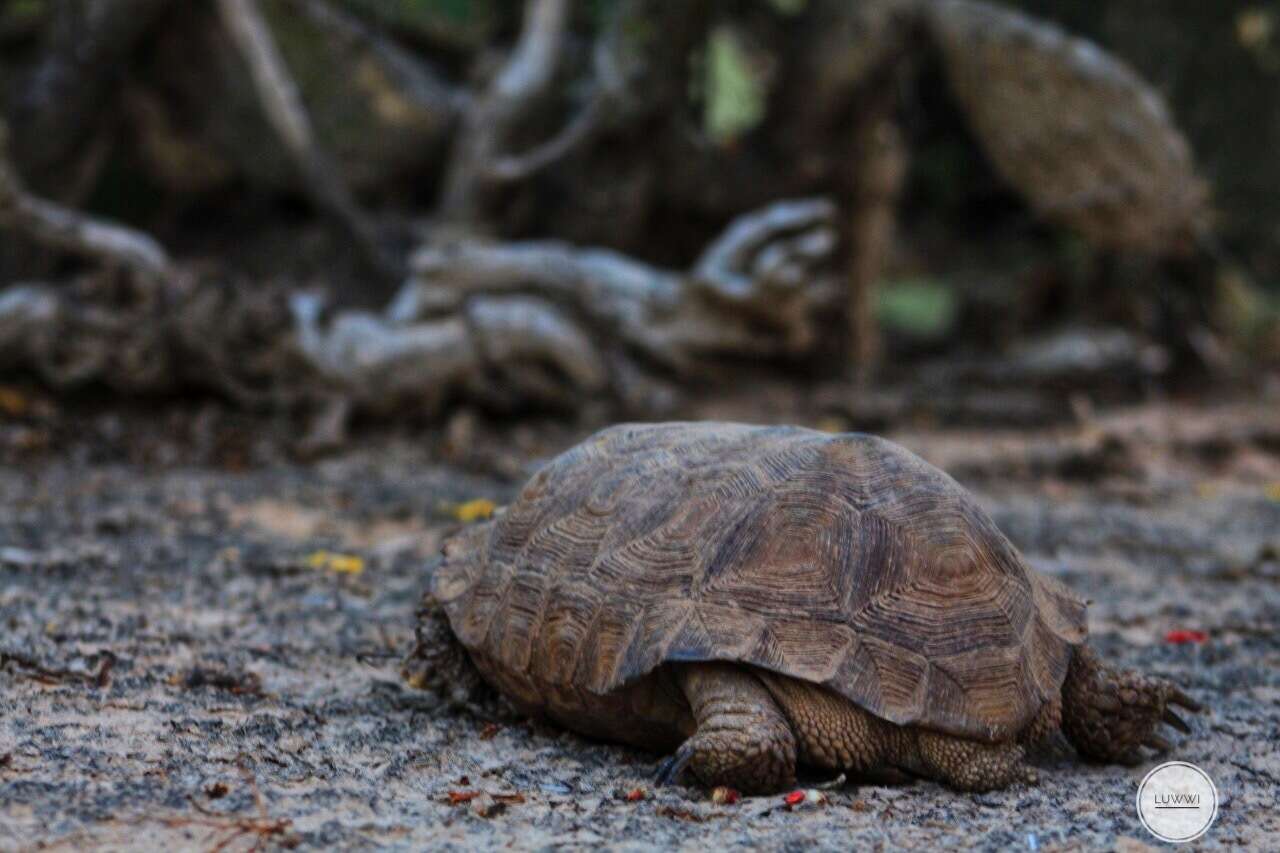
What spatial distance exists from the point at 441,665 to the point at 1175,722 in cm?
169

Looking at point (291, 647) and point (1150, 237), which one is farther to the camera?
point (1150, 237)

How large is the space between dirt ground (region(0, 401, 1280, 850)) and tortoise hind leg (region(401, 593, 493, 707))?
0.06 metres

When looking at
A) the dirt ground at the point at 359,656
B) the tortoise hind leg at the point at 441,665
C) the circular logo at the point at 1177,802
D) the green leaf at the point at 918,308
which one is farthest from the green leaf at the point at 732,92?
the circular logo at the point at 1177,802

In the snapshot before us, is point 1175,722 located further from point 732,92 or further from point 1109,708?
point 732,92

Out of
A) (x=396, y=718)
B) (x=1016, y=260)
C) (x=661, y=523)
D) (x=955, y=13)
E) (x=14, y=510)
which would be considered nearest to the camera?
(x=661, y=523)

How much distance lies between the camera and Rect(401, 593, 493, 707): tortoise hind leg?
10.6 ft

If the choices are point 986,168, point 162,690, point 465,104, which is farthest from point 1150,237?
point 162,690

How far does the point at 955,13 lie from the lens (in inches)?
360

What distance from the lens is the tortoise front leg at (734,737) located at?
254 cm

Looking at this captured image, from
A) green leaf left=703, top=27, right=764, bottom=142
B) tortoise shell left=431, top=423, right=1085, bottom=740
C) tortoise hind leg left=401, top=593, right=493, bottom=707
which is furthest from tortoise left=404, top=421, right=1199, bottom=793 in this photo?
green leaf left=703, top=27, right=764, bottom=142

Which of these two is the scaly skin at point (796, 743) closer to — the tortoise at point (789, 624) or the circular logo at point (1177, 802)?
the tortoise at point (789, 624)

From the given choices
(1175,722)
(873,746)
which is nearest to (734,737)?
(873,746)

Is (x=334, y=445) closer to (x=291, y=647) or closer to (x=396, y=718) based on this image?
(x=291, y=647)

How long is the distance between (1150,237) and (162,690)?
8.57 meters
